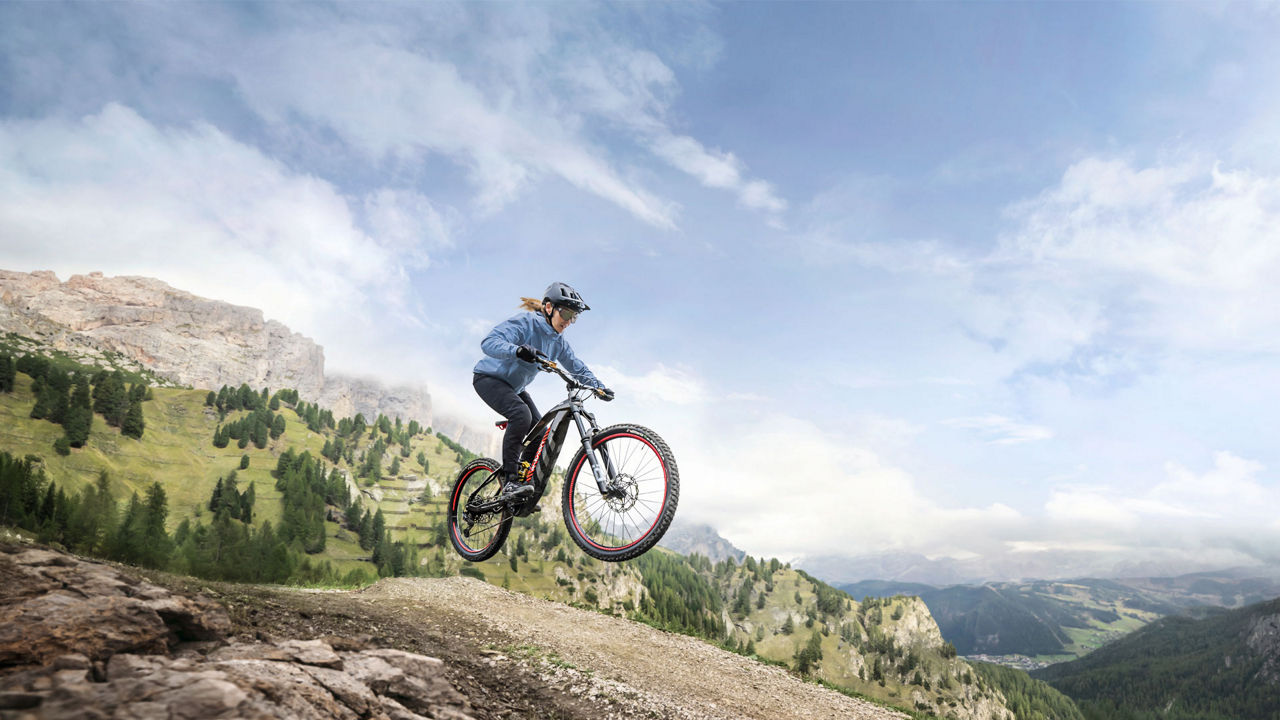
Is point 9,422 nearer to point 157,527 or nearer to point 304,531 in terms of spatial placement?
point 304,531

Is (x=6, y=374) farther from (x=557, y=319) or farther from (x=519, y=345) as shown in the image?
(x=557, y=319)

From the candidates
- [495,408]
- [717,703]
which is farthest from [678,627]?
[495,408]

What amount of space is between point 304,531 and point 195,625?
460ft

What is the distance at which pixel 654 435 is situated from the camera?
8.12 meters

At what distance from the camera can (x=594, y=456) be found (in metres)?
8.40

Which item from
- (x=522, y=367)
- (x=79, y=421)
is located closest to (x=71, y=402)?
(x=79, y=421)

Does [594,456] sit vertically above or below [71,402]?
below

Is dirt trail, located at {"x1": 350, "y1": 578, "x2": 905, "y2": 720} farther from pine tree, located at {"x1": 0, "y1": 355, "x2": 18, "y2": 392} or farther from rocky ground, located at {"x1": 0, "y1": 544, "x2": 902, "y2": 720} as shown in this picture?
pine tree, located at {"x1": 0, "y1": 355, "x2": 18, "y2": 392}

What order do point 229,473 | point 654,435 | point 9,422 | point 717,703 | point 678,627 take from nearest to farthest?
point 654,435
point 717,703
point 678,627
point 9,422
point 229,473

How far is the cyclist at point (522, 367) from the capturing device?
9039 millimetres

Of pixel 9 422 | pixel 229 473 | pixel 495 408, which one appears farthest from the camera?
pixel 229 473

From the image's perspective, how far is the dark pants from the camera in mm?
9531

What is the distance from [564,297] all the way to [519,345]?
3.46 feet

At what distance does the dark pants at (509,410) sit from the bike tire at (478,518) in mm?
844
